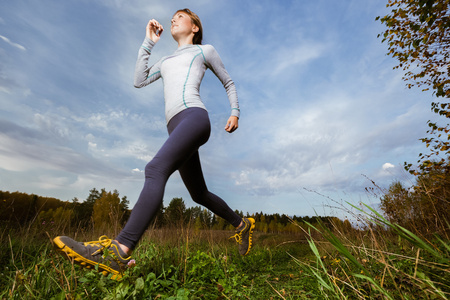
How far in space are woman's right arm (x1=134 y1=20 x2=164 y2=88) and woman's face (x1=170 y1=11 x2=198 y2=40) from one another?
0.62 feet

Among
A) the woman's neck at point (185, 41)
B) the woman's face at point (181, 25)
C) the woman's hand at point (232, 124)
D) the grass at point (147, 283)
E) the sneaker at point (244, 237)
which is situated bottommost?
the grass at point (147, 283)

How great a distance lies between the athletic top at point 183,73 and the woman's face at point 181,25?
220mm

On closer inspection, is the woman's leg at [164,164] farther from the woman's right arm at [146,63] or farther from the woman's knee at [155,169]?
the woman's right arm at [146,63]

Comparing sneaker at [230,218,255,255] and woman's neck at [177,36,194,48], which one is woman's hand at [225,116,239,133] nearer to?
woman's neck at [177,36,194,48]

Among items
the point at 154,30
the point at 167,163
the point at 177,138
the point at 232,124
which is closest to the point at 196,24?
the point at 154,30

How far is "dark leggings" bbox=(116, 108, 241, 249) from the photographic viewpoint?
6.48 ft

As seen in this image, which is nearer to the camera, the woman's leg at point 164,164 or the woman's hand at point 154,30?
the woman's leg at point 164,164

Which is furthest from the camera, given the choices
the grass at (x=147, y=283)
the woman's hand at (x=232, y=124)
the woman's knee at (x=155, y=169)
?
the woman's hand at (x=232, y=124)

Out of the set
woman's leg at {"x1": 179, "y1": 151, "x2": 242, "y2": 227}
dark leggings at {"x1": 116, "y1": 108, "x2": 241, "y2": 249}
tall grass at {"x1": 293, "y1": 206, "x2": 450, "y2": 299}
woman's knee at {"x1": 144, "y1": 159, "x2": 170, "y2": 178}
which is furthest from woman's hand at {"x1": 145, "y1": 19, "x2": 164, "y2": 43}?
tall grass at {"x1": 293, "y1": 206, "x2": 450, "y2": 299}

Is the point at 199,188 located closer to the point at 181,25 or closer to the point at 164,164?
the point at 164,164

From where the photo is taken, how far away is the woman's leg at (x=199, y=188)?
2814 mm

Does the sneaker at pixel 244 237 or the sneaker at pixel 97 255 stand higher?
the sneaker at pixel 244 237

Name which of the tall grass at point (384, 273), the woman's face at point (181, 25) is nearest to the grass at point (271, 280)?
the tall grass at point (384, 273)

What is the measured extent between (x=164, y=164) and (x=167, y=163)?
0.03 metres
